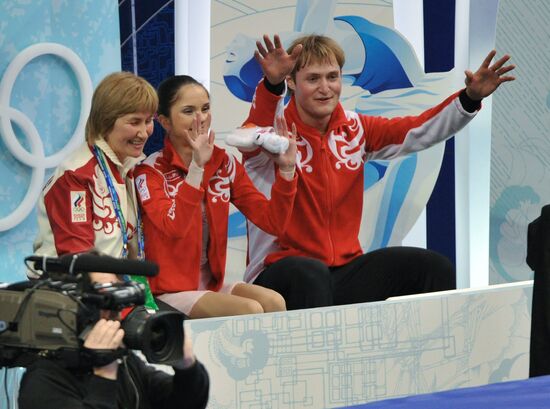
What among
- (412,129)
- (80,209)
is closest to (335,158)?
(412,129)

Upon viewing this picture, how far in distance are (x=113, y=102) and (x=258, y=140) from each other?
0.57 metres

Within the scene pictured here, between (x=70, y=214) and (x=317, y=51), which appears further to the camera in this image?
(x=317, y=51)

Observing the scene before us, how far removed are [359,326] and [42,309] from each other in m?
1.61

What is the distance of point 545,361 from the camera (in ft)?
11.6

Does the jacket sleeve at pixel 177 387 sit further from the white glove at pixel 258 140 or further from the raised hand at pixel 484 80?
the raised hand at pixel 484 80

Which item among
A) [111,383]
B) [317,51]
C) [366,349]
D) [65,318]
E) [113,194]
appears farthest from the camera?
[317,51]

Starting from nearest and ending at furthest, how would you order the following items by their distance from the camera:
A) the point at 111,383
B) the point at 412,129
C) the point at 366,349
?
the point at 111,383 → the point at 366,349 → the point at 412,129

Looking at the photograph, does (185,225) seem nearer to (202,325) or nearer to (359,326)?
(202,325)

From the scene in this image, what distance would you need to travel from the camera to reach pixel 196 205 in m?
3.30

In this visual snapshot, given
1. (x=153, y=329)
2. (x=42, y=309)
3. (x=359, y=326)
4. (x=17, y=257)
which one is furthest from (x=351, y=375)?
(x=42, y=309)

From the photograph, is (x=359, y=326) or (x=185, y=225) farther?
(x=359, y=326)

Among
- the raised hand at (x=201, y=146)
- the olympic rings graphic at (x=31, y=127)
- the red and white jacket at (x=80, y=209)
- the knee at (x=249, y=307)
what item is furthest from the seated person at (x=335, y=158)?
the red and white jacket at (x=80, y=209)

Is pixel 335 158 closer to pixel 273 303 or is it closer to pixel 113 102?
pixel 273 303

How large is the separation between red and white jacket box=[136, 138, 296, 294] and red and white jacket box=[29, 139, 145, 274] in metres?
0.16
